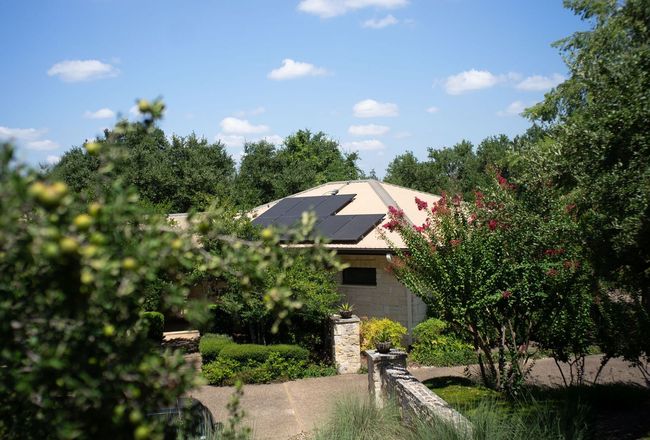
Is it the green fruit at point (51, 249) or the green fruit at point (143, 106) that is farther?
the green fruit at point (143, 106)

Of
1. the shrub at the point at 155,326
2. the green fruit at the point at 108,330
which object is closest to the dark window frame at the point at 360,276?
the shrub at the point at 155,326

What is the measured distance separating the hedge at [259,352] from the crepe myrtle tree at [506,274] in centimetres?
507

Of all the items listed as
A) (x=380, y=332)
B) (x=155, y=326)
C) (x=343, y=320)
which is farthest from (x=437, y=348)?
(x=155, y=326)

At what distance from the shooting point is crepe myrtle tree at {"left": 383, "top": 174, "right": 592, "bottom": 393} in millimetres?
9633

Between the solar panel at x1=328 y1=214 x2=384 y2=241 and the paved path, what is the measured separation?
15.1ft

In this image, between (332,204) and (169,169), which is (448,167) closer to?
(169,169)

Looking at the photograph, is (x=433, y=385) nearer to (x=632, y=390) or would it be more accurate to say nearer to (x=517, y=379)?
(x=517, y=379)

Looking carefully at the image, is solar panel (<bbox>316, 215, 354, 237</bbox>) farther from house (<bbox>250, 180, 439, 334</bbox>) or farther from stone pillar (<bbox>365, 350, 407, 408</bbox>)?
stone pillar (<bbox>365, 350, 407, 408</bbox>)

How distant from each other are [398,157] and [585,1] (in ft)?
102

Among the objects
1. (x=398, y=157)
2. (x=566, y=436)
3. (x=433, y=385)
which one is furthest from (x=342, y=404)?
(x=398, y=157)

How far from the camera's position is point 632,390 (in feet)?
36.7

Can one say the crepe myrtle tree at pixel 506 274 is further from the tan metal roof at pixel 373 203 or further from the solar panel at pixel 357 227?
the solar panel at pixel 357 227

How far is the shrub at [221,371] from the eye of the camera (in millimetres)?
13859

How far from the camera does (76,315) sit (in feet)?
7.29
